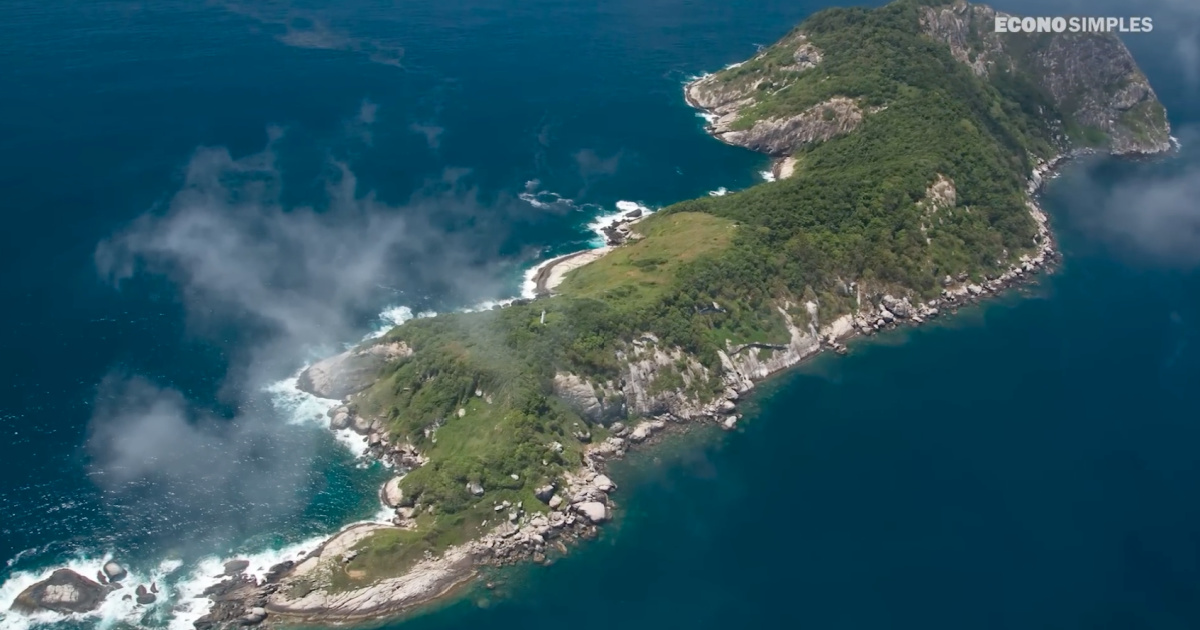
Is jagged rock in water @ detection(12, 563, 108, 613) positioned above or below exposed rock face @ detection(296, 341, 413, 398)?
below

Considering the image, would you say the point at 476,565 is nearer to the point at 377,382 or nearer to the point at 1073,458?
the point at 377,382

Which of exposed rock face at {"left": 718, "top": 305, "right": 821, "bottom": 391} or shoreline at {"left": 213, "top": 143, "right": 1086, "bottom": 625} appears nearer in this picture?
shoreline at {"left": 213, "top": 143, "right": 1086, "bottom": 625}

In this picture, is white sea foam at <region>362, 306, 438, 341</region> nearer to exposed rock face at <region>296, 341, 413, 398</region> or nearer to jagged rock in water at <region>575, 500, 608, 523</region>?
exposed rock face at <region>296, 341, 413, 398</region>

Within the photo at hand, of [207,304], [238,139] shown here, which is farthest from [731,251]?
[238,139]

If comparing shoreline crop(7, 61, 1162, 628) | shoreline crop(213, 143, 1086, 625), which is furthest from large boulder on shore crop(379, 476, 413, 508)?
shoreline crop(213, 143, 1086, 625)

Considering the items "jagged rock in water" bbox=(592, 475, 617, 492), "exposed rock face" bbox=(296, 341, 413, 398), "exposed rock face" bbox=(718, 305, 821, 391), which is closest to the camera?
"jagged rock in water" bbox=(592, 475, 617, 492)

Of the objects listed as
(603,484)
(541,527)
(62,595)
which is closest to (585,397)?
(603,484)
